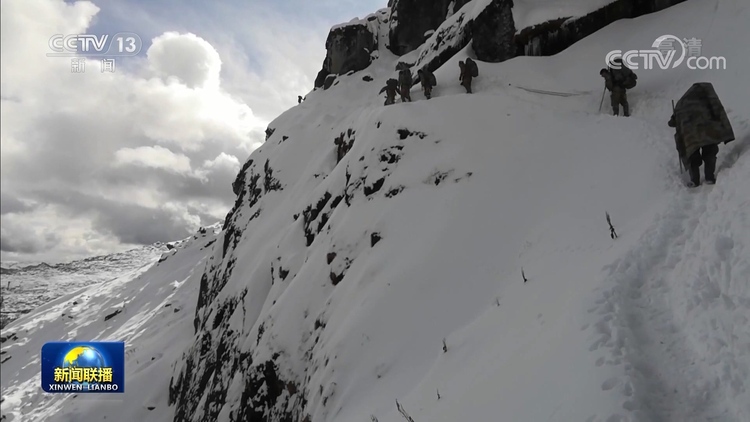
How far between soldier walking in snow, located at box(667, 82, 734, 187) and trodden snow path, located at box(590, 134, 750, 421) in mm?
881

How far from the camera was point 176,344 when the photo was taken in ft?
96.5

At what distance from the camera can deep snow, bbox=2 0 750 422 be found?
450 centimetres

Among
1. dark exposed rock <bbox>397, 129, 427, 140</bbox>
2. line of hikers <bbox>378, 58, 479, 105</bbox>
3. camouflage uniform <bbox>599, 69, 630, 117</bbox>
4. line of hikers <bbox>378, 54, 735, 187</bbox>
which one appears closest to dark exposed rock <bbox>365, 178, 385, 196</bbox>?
dark exposed rock <bbox>397, 129, 427, 140</bbox>

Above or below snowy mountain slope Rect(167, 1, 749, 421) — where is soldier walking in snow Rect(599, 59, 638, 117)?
above

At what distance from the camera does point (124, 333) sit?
36.2 m

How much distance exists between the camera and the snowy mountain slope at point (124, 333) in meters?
23.4

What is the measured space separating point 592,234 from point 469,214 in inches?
130

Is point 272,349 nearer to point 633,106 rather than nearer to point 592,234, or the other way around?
point 592,234

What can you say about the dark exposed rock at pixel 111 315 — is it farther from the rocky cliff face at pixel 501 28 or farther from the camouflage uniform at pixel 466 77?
the camouflage uniform at pixel 466 77

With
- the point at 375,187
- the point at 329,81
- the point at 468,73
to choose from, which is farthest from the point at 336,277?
the point at 329,81

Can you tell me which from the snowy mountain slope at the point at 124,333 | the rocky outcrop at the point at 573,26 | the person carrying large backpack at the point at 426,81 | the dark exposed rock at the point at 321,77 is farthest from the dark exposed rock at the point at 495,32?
the snowy mountain slope at the point at 124,333

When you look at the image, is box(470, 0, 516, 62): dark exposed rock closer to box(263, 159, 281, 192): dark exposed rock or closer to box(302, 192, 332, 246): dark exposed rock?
box(302, 192, 332, 246): dark exposed rock

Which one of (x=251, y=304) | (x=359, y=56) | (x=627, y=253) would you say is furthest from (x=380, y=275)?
(x=359, y=56)

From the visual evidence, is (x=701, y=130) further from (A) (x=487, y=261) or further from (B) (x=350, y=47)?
(B) (x=350, y=47)
